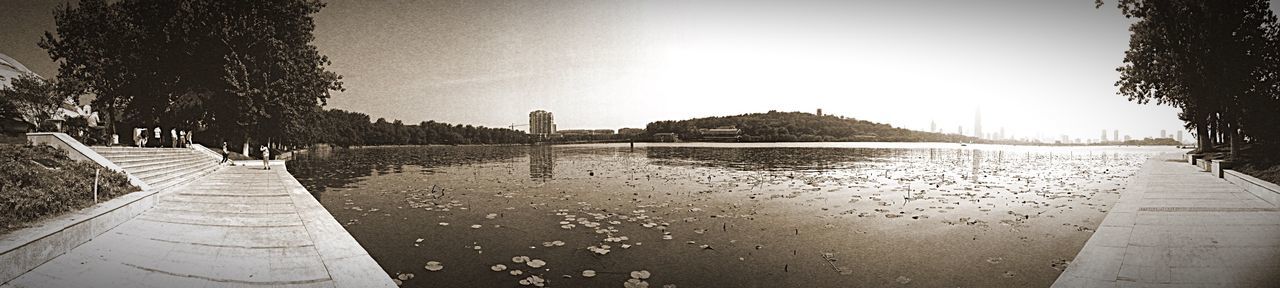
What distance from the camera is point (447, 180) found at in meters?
19.2

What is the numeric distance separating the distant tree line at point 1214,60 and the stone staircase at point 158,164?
30301 millimetres

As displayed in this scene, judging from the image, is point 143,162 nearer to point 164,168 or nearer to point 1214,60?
point 164,168

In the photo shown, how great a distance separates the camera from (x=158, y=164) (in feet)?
54.4

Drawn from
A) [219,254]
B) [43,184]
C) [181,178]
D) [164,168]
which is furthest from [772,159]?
[43,184]

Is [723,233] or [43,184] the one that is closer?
[43,184]

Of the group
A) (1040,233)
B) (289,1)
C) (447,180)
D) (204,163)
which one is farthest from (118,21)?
(1040,233)

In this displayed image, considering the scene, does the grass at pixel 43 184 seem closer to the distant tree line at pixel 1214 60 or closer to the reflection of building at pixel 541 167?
the reflection of building at pixel 541 167

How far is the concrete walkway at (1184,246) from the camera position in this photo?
530 centimetres

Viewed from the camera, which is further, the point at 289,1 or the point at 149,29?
the point at 289,1

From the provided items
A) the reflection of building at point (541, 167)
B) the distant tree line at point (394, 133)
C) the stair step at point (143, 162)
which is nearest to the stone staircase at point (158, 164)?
the stair step at point (143, 162)

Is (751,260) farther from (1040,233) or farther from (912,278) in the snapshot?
(1040,233)

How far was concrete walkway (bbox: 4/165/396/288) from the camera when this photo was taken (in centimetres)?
504

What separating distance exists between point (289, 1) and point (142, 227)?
2594 centimetres

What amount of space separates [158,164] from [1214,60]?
113ft
